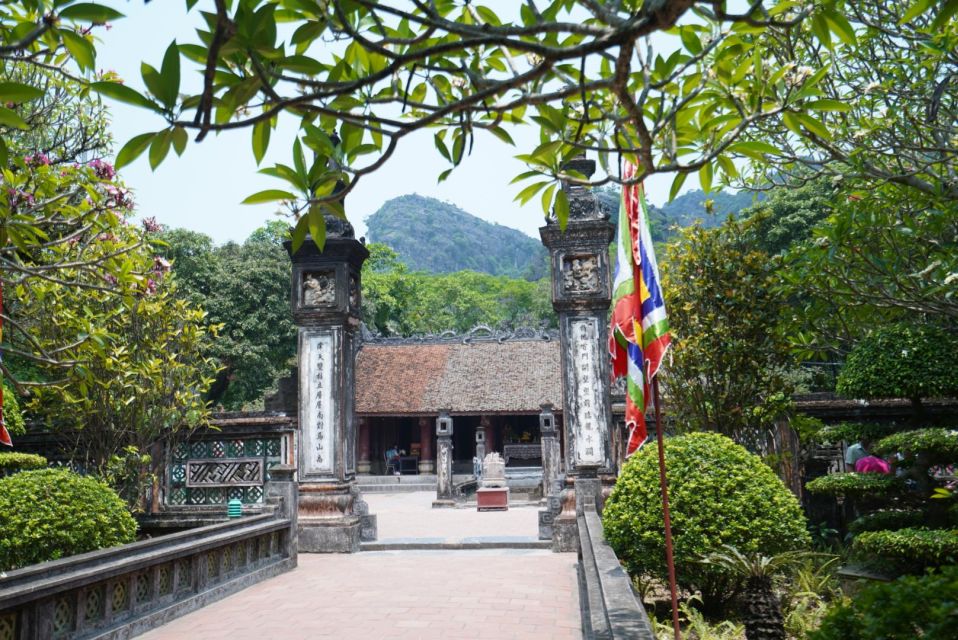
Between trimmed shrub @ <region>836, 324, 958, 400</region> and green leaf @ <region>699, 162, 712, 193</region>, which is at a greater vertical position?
green leaf @ <region>699, 162, 712, 193</region>

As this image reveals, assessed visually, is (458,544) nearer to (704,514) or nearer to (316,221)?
(704,514)

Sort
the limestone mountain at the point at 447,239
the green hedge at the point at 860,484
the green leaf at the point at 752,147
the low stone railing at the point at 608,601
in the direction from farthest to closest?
the limestone mountain at the point at 447,239 → the green hedge at the point at 860,484 → the low stone railing at the point at 608,601 → the green leaf at the point at 752,147

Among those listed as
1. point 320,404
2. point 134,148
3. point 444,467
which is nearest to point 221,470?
point 320,404

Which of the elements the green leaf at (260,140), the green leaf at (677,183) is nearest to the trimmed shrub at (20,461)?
the green leaf at (260,140)

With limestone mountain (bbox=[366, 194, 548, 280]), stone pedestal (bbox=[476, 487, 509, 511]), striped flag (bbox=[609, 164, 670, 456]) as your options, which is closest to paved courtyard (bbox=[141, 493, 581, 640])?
striped flag (bbox=[609, 164, 670, 456])

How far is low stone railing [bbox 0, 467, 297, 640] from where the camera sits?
448 centimetres

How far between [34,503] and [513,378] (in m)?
20.7

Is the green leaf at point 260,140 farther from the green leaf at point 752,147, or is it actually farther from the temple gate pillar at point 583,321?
the temple gate pillar at point 583,321

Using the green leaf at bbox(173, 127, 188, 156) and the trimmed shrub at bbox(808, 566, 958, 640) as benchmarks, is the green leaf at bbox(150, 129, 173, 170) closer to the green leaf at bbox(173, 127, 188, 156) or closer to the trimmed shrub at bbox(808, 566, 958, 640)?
the green leaf at bbox(173, 127, 188, 156)

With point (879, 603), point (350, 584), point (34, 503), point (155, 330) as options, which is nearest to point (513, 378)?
point (155, 330)

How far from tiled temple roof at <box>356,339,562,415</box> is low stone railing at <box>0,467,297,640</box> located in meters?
16.3

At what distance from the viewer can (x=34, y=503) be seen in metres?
6.10

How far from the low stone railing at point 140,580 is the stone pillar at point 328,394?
1376mm

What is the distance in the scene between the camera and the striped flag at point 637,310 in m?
4.50
